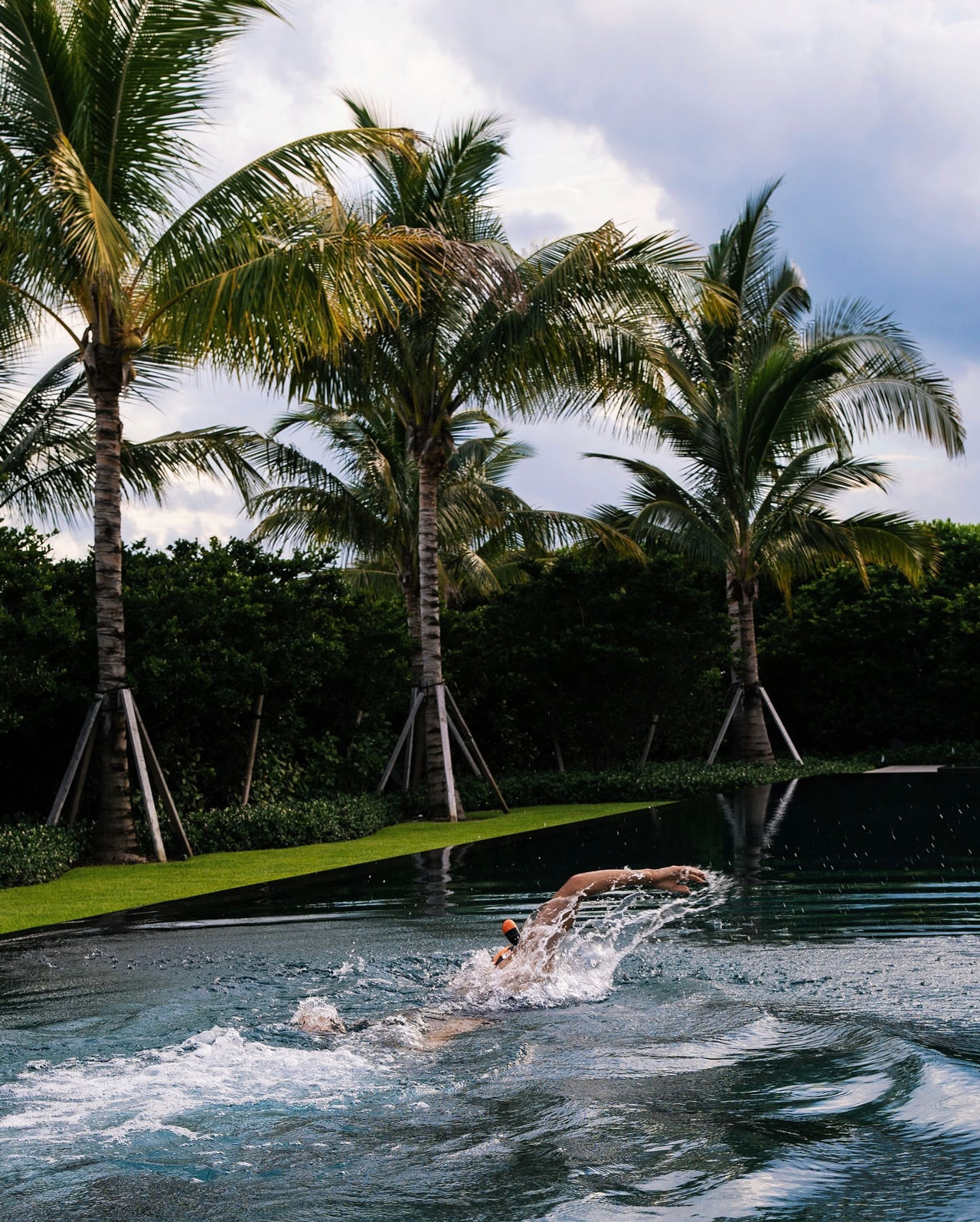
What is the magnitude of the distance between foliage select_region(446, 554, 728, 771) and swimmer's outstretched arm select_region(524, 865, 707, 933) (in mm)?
14810

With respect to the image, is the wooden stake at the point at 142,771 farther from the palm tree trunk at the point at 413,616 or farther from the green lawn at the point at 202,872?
the palm tree trunk at the point at 413,616

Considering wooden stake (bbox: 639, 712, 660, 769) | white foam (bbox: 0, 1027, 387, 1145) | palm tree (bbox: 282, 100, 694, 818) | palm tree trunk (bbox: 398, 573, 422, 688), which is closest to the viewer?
white foam (bbox: 0, 1027, 387, 1145)

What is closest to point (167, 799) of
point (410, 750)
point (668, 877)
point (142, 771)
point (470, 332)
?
point (142, 771)

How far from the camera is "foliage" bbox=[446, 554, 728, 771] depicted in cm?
2148

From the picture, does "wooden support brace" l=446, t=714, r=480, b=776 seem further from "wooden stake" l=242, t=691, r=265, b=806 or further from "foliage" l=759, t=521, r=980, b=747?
"foliage" l=759, t=521, r=980, b=747

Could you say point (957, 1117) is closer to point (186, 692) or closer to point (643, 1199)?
point (643, 1199)

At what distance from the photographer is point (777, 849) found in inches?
463

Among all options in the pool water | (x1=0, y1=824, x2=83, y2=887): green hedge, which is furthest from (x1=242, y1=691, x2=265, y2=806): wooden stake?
the pool water

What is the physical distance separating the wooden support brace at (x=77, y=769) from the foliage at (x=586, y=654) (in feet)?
34.3

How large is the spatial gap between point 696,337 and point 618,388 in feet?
25.4

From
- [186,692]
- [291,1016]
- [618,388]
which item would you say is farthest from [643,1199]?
[618,388]

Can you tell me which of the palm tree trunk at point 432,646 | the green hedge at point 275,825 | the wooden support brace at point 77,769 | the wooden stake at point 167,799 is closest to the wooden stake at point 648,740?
the palm tree trunk at point 432,646

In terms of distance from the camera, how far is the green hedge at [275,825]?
528 inches

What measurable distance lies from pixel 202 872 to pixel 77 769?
1.90 m
